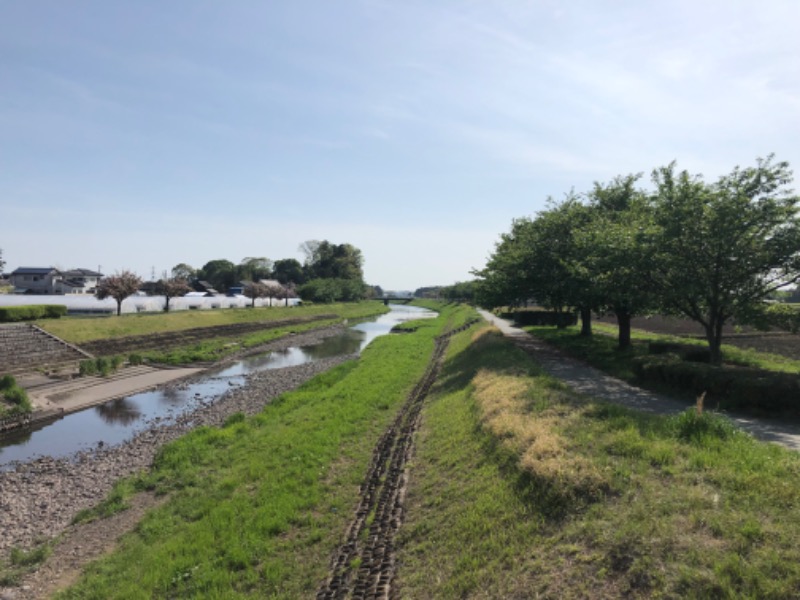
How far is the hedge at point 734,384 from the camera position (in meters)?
11.3

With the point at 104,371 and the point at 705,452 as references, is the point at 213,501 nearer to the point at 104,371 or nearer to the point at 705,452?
the point at 705,452

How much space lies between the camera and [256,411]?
2047 centimetres

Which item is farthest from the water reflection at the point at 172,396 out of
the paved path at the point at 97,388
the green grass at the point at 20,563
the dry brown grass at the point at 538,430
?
the dry brown grass at the point at 538,430

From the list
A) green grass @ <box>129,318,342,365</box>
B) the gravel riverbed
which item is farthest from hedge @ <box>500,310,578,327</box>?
the gravel riverbed

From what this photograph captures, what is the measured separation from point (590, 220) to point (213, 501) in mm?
24800

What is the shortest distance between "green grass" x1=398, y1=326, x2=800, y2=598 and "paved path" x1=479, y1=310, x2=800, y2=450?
2591 mm

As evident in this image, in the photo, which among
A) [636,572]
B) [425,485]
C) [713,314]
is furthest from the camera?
[713,314]

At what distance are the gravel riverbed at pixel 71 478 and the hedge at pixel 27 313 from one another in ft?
74.4

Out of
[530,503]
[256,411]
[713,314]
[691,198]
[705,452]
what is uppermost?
[691,198]

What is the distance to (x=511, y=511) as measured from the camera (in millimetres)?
7422

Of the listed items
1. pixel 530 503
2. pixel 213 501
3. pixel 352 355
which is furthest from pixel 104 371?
pixel 530 503

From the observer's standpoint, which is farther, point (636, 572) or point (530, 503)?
point (530, 503)

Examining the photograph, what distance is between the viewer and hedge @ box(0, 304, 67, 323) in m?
34.2

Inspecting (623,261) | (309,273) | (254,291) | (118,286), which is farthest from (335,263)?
(623,261)
